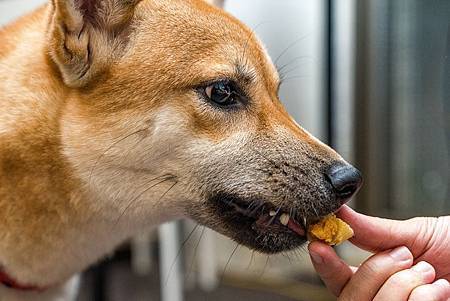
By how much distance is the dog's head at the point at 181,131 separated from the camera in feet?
3.50

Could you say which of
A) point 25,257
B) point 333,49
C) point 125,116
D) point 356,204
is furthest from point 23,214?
point 333,49

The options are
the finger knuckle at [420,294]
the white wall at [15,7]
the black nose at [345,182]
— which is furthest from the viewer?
the white wall at [15,7]

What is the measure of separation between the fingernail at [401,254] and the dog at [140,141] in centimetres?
12

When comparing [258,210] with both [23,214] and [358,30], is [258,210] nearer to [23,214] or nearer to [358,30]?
[23,214]

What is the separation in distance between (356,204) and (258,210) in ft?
4.84

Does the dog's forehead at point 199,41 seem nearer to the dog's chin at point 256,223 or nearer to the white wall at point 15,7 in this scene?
the dog's chin at point 256,223

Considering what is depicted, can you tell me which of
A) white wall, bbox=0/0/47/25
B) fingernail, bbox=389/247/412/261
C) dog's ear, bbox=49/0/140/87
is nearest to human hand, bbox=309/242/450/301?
fingernail, bbox=389/247/412/261

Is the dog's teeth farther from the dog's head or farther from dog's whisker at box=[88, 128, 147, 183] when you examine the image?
dog's whisker at box=[88, 128, 147, 183]

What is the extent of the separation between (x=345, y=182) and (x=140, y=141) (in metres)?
0.36

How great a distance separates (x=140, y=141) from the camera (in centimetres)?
108

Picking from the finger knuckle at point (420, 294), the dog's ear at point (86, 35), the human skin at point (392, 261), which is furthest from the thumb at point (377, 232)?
the dog's ear at point (86, 35)

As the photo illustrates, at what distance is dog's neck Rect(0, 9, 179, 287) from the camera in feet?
3.62

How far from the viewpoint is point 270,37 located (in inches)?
108

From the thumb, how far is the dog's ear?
19.7 inches
